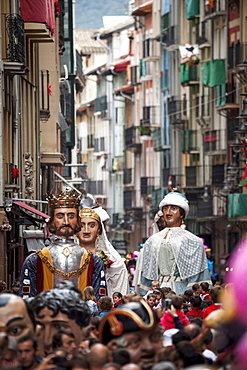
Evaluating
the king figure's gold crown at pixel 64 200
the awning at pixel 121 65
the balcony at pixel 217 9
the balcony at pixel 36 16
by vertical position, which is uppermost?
the balcony at pixel 217 9

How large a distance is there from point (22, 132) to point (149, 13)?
56.9m

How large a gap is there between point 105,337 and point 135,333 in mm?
360

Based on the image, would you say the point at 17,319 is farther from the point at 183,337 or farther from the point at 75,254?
the point at 75,254

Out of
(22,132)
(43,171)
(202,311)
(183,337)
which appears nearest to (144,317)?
(183,337)

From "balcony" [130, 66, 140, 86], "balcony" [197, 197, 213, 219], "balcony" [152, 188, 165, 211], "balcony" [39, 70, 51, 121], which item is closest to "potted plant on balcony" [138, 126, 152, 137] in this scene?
"balcony" [152, 188, 165, 211]

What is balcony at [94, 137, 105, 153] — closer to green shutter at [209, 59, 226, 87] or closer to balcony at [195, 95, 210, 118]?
balcony at [195, 95, 210, 118]

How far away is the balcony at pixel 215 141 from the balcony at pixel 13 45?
1424 inches

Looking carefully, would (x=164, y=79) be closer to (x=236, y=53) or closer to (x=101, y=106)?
(x=236, y=53)

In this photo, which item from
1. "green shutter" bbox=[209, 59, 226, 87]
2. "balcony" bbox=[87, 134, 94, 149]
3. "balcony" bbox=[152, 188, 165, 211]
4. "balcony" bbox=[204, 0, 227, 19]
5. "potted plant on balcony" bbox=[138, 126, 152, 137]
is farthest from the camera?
"balcony" bbox=[87, 134, 94, 149]

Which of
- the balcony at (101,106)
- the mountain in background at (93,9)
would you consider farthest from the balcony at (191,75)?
the mountain in background at (93,9)

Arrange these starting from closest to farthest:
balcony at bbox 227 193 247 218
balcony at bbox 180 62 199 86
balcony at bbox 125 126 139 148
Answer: balcony at bbox 227 193 247 218
balcony at bbox 180 62 199 86
balcony at bbox 125 126 139 148

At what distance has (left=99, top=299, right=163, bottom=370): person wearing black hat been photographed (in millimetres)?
9742

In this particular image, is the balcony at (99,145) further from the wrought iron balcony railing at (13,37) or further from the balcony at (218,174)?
the wrought iron balcony railing at (13,37)

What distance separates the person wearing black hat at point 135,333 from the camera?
9742mm
